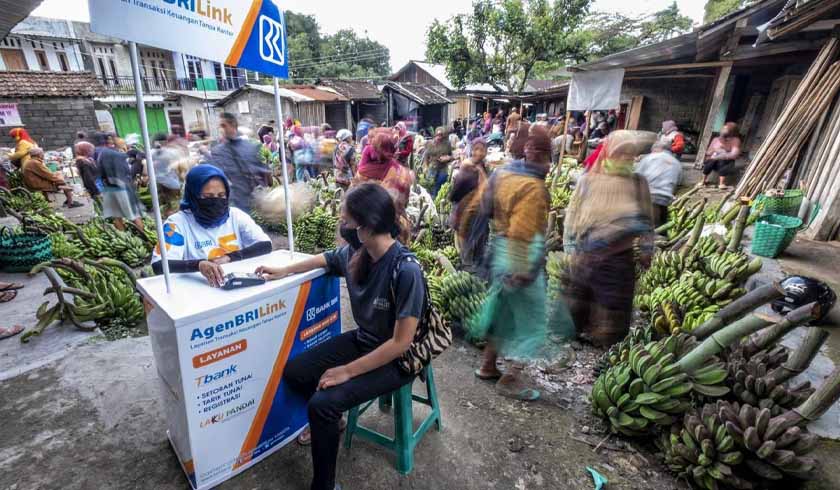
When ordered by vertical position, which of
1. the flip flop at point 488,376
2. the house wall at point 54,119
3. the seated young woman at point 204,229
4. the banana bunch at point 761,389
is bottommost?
the flip flop at point 488,376

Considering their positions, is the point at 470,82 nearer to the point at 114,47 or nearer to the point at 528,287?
the point at 114,47

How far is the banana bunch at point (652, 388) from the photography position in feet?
8.32

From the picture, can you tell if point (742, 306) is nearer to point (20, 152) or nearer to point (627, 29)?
point (20, 152)

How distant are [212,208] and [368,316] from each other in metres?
1.32

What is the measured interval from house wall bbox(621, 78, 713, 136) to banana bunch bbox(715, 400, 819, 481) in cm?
1219

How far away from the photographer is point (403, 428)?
2303 millimetres

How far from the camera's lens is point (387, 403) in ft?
9.41

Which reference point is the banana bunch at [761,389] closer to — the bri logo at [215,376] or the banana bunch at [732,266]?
the banana bunch at [732,266]

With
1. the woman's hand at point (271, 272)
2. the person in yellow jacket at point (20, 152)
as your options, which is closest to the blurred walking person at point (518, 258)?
the woman's hand at point (271, 272)

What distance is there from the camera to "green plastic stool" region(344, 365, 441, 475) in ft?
7.48

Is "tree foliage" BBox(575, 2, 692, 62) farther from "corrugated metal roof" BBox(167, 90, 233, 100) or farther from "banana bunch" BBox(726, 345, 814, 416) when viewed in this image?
"banana bunch" BBox(726, 345, 814, 416)

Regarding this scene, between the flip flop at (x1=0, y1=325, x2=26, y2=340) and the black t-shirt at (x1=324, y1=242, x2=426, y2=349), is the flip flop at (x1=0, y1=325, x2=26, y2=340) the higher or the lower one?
the lower one

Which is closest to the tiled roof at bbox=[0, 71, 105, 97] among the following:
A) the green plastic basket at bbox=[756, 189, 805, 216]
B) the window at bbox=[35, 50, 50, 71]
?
the window at bbox=[35, 50, 50, 71]

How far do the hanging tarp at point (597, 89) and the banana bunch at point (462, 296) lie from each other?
6.57m
